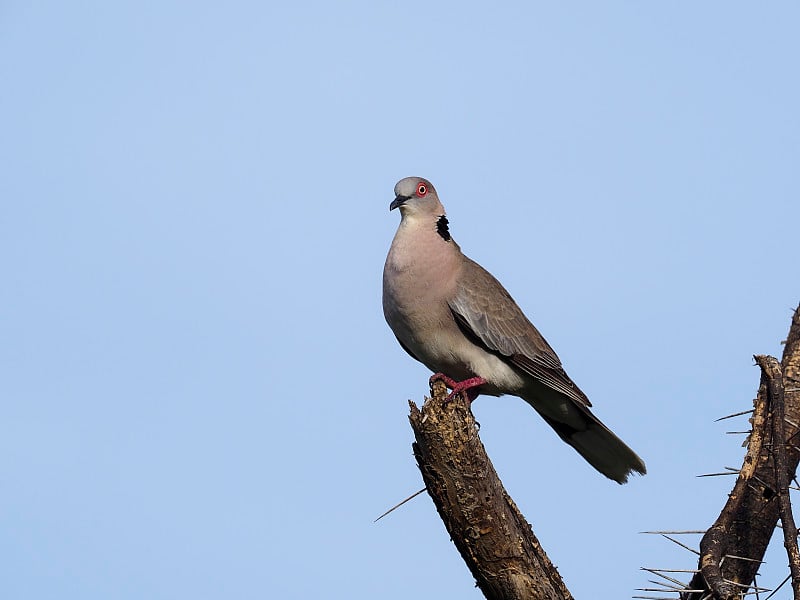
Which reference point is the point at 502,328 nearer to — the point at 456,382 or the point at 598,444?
the point at 456,382

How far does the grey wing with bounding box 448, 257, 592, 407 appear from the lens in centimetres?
728

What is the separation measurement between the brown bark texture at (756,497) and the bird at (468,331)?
7.87 ft

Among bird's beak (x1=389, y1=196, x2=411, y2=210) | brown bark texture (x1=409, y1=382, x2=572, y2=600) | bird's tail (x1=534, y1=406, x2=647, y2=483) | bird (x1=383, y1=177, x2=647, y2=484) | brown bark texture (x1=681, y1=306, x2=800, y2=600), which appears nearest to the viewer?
brown bark texture (x1=681, y1=306, x2=800, y2=600)

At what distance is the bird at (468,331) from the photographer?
284 inches

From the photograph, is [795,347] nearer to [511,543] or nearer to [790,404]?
[790,404]

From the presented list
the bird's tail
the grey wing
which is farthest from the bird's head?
the bird's tail

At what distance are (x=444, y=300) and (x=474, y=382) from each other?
670mm

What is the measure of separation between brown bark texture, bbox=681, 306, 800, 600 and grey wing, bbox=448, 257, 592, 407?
2.50 m

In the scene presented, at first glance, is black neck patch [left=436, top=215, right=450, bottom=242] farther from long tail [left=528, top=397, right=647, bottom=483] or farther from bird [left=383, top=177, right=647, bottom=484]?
long tail [left=528, top=397, right=647, bottom=483]

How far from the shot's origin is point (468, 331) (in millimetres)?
7293

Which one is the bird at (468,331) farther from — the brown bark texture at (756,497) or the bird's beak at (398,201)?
the brown bark texture at (756,497)

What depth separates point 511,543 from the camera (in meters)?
5.15

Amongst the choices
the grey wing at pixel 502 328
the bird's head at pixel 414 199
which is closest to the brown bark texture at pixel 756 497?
the grey wing at pixel 502 328

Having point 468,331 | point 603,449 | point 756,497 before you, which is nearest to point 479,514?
point 756,497
